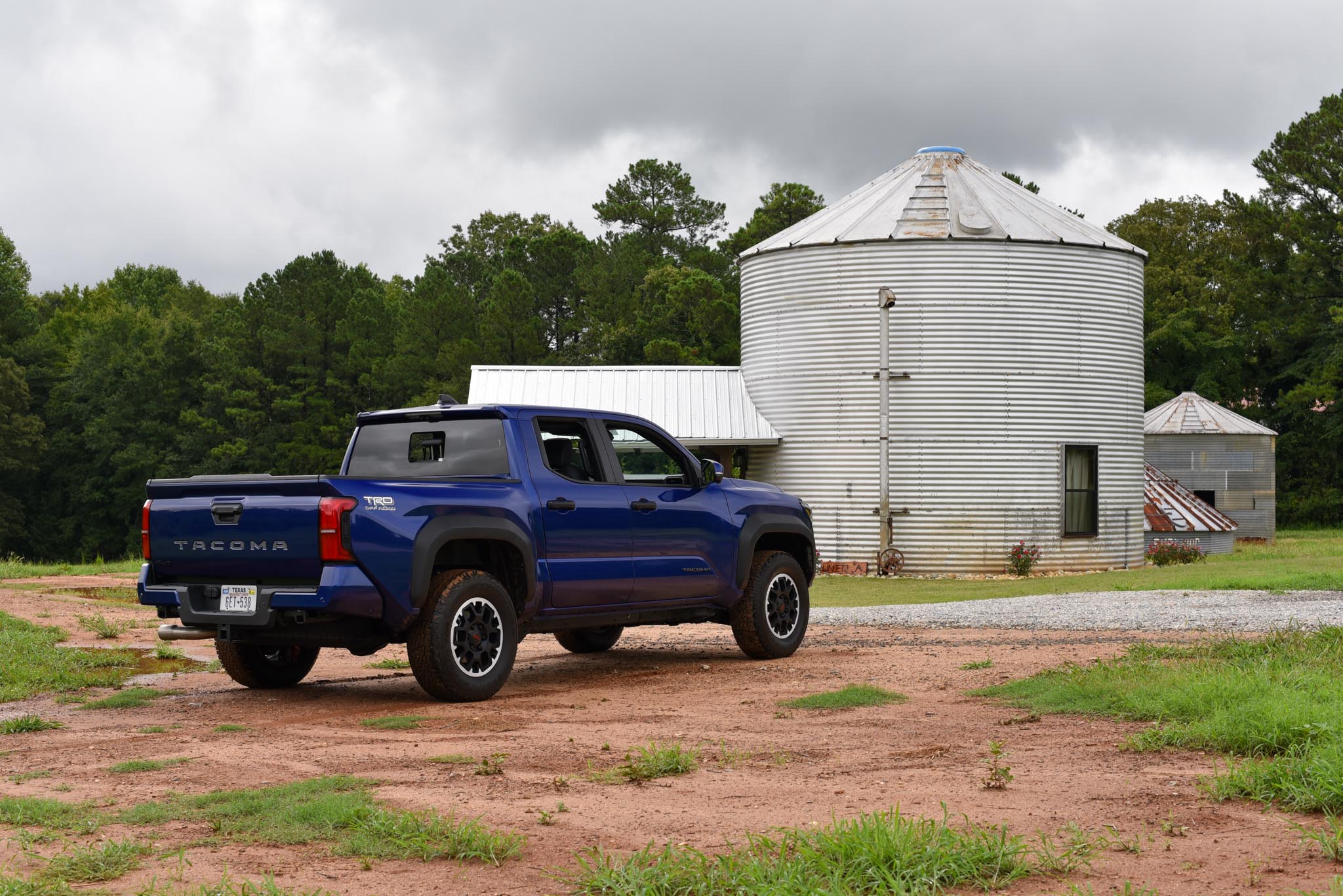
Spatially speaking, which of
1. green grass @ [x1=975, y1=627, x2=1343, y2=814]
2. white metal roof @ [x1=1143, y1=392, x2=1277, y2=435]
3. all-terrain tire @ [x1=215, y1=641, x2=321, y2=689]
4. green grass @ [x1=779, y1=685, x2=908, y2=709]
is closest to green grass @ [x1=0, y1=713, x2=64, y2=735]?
all-terrain tire @ [x1=215, y1=641, x2=321, y2=689]

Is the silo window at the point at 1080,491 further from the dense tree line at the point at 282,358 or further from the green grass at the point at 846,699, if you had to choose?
the dense tree line at the point at 282,358

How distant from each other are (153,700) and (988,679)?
583cm

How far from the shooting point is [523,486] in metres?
10.1

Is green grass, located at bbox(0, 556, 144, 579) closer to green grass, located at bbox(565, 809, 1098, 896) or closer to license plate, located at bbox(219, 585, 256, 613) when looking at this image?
license plate, located at bbox(219, 585, 256, 613)

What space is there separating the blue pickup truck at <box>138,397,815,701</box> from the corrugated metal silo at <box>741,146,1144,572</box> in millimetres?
16321

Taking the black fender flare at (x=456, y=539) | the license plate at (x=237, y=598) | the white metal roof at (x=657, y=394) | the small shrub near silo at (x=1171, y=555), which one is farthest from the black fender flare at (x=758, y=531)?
the small shrub near silo at (x=1171, y=555)

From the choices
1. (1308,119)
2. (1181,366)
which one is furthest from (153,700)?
(1308,119)

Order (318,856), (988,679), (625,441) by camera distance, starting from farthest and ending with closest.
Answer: (625,441) → (988,679) → (318,856)

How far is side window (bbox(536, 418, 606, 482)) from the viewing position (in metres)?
10.7

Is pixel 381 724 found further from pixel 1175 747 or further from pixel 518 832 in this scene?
pixel 1175 747

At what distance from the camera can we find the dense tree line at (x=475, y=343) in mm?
54625

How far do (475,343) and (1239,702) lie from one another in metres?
51.1

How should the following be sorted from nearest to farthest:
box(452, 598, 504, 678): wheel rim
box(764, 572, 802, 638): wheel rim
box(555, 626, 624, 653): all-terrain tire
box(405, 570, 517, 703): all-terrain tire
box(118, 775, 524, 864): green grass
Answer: box(118, 775, 524, 864): green grass, box(405, 570, 517, 703): all-terrain tire, box(452, 598, 504, 678): wheel rim, box(764, 572, 802, 638): wheel rim, box(555, 626, 624, 653): all-terrain tire

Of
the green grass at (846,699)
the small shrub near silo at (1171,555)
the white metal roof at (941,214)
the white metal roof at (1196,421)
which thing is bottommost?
the green grass at (846,699)
